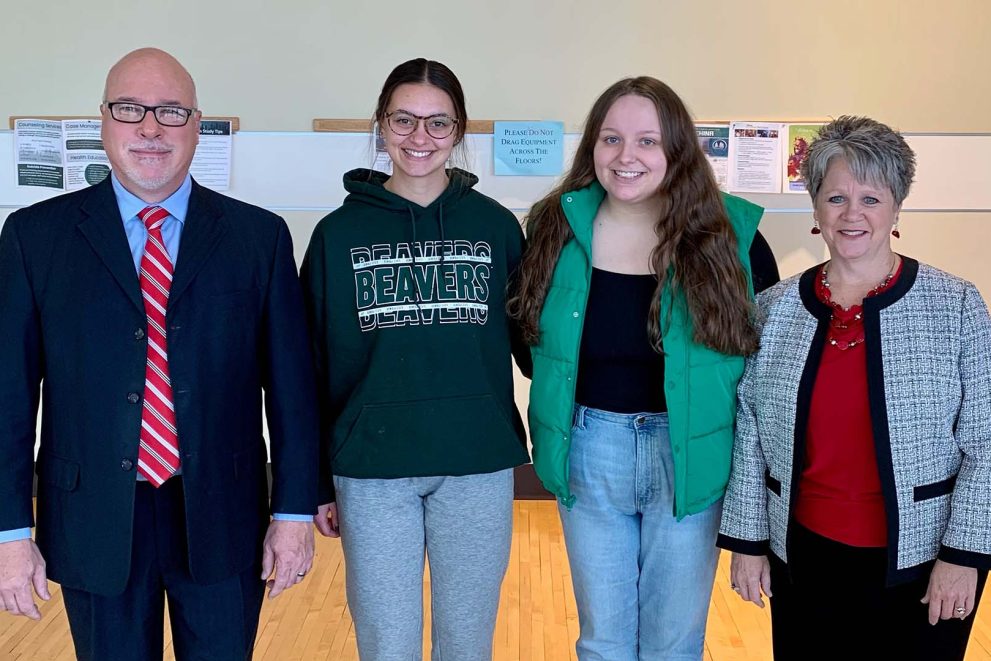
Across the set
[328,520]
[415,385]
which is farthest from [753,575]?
[328,520]

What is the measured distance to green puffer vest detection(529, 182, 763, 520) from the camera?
1826 millimetres

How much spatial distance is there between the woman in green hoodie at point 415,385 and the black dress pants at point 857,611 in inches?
24.6

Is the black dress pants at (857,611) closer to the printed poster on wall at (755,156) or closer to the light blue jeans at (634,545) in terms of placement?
the light blue jeans at (634,545)

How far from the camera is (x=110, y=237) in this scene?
5.27 feet

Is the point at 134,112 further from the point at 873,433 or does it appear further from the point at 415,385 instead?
the point at 873,433

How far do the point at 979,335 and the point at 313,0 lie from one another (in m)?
3.38

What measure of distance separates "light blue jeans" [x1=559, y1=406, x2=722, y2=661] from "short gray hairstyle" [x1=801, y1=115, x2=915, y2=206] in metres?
0.62

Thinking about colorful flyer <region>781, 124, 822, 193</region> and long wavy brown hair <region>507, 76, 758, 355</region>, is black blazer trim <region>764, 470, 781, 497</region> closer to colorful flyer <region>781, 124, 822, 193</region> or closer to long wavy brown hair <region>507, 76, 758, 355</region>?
long wavy brown hair <region>507, 76, 758, 355</region>

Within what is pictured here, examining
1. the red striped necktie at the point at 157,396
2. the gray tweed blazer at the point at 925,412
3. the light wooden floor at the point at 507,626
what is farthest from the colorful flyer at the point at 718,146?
the red striped necktie at the point at 157,396

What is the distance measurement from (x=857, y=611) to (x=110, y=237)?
5.12ft

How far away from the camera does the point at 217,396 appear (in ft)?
5.42

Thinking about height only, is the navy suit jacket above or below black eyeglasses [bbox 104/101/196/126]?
below

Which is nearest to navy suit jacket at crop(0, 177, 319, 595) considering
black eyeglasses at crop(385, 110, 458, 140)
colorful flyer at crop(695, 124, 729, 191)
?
black eyeglasses at crop(385, 110, 458, 140)

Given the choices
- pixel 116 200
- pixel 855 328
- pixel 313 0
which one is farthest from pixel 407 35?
pixel 855 328
